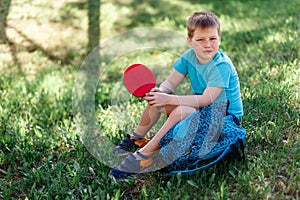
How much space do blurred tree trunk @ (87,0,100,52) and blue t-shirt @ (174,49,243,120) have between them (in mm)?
3123

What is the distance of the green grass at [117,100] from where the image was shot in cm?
284

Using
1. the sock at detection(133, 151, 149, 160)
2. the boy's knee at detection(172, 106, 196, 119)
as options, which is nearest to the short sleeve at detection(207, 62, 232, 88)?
the boy's knee at detection(172, 106, 196, 119)

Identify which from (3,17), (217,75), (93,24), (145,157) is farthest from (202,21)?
(3,17)

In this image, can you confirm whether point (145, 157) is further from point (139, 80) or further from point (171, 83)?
point (171, 83)

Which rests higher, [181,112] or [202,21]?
[202,21]

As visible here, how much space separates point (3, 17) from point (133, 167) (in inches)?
165

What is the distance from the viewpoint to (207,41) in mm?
3020

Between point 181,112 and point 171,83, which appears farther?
point 171,83

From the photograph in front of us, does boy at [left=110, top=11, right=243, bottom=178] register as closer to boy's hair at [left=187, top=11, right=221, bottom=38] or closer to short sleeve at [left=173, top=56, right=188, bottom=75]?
boy's hair at [left=187, top=11, right=221, bottom=38]

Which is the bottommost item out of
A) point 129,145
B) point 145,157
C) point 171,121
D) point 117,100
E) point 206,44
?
point 117,100

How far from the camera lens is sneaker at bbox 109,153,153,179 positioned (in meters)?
3.01

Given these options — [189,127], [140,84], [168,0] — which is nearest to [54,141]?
[140,84]

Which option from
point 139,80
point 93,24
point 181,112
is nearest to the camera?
point 181,112

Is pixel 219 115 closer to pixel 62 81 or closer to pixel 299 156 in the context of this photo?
pixel 299 156
